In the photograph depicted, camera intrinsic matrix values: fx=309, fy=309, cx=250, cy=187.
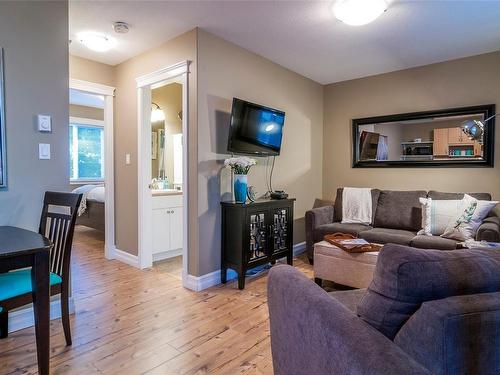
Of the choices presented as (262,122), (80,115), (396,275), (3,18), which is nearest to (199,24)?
(262,122)

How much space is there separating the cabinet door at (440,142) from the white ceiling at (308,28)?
844 mm

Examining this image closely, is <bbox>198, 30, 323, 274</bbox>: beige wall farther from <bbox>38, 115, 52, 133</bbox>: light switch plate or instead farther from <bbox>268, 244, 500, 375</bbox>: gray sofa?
<bbox>268, 244, 500, 375</bbox>: gray sofa

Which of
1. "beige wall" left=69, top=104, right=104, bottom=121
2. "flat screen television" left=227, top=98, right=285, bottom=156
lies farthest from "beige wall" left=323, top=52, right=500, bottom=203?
"beige wall" left=69, top=104, right=104, bottom=121

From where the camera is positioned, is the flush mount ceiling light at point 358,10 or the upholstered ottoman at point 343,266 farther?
the upholstered ottoman at point 343,266

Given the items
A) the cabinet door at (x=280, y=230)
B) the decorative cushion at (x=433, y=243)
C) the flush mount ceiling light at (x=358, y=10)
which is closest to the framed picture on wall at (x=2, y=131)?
the cabinet door at (x=280, y=230)

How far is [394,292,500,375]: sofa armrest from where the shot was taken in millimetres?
773

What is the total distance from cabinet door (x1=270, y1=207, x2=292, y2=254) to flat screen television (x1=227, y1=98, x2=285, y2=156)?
0.70 m

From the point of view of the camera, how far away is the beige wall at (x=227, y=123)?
2.93 meters

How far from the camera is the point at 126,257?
3684mm

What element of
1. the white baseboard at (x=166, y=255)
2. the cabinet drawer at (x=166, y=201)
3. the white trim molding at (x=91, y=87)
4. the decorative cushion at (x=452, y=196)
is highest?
the white trim molding at (x=91, y=87)

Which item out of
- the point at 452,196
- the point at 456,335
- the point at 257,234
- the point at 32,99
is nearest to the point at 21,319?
the point at 32,99

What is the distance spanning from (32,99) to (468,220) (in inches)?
152

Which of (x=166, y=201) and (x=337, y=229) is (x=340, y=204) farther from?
(x=166, y=201)

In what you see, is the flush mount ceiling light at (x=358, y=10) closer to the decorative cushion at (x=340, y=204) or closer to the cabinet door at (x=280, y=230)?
the cabinet door at (x=280, y=230)
